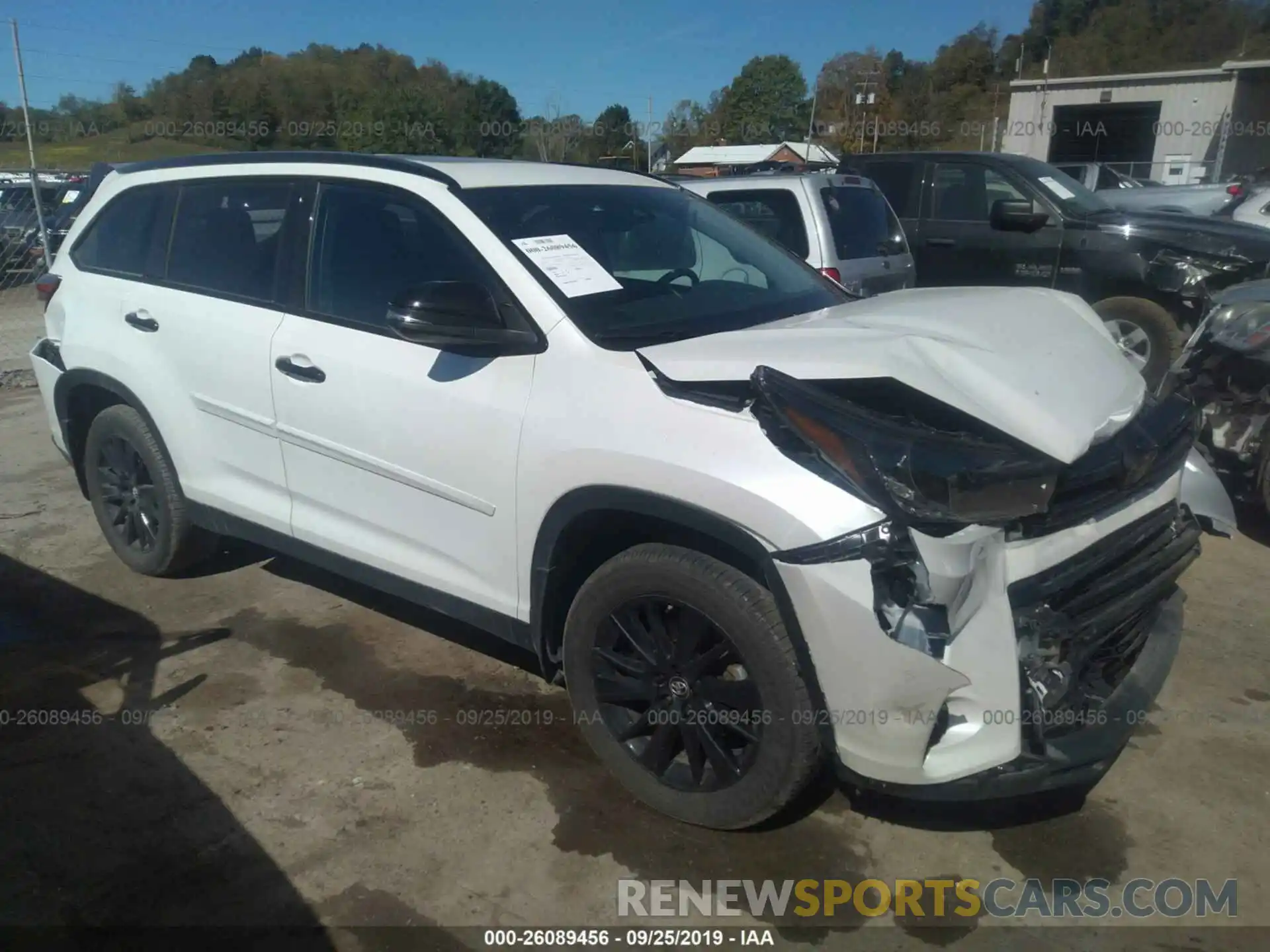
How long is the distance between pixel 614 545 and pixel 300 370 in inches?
54.9

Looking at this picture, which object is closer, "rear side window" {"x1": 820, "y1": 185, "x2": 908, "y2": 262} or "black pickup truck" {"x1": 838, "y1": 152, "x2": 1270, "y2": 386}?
"rear side window" {"x1": 820, "y1": 185, "x2": 908, "y2": 262}

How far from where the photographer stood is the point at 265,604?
4609 millimetres

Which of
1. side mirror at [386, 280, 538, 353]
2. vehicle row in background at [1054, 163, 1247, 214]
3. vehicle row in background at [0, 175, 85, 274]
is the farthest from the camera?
vehicle row in background at [1054, 163, 1247, 214]

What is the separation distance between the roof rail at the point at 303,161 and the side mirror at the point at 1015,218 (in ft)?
18.4

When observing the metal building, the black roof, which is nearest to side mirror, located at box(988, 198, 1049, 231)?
the black roof

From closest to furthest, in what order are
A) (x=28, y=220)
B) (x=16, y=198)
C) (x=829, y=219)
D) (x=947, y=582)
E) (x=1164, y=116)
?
(x=947, y=582) < (x=829, y=219) < (x=28, y=220) < (x=16, y=198) < (x=1164, y=116)

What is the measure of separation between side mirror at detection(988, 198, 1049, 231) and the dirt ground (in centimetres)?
441

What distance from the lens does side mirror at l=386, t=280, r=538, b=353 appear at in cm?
296

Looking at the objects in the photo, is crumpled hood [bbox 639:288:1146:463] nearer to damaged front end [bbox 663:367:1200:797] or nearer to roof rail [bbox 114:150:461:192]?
damaged front end [bbox 663:367:1200:797]

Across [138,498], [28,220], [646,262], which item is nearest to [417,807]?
[646,262]

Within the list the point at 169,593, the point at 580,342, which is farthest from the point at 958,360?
the point at 169,593

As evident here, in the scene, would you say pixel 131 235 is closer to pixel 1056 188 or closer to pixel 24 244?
pixel 1056 188

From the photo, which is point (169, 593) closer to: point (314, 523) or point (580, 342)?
point (314, 523)

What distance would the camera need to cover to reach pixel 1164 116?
116ft
